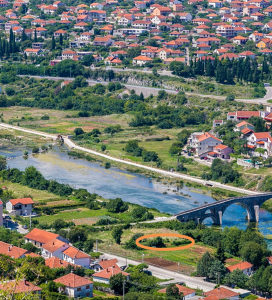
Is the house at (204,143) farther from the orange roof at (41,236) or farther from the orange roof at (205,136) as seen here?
the orange roof at (41,236)

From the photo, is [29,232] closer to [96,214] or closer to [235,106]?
[96,214]

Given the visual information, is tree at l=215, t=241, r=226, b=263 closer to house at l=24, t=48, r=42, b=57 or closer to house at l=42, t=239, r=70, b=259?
house at l=42, t=239, r=70, b=259

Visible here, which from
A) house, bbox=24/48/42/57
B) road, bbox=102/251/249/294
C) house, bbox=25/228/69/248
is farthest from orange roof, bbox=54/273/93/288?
house, bbox=24/48/42/57

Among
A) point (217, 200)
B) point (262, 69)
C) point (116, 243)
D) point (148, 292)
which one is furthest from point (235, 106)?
point (148, 292)

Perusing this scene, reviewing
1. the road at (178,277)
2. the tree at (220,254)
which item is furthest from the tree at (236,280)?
the tree at (220,254)

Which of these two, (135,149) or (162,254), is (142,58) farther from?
(162,254)

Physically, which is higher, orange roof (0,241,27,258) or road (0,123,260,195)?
orange roof (0,241,27,258)
